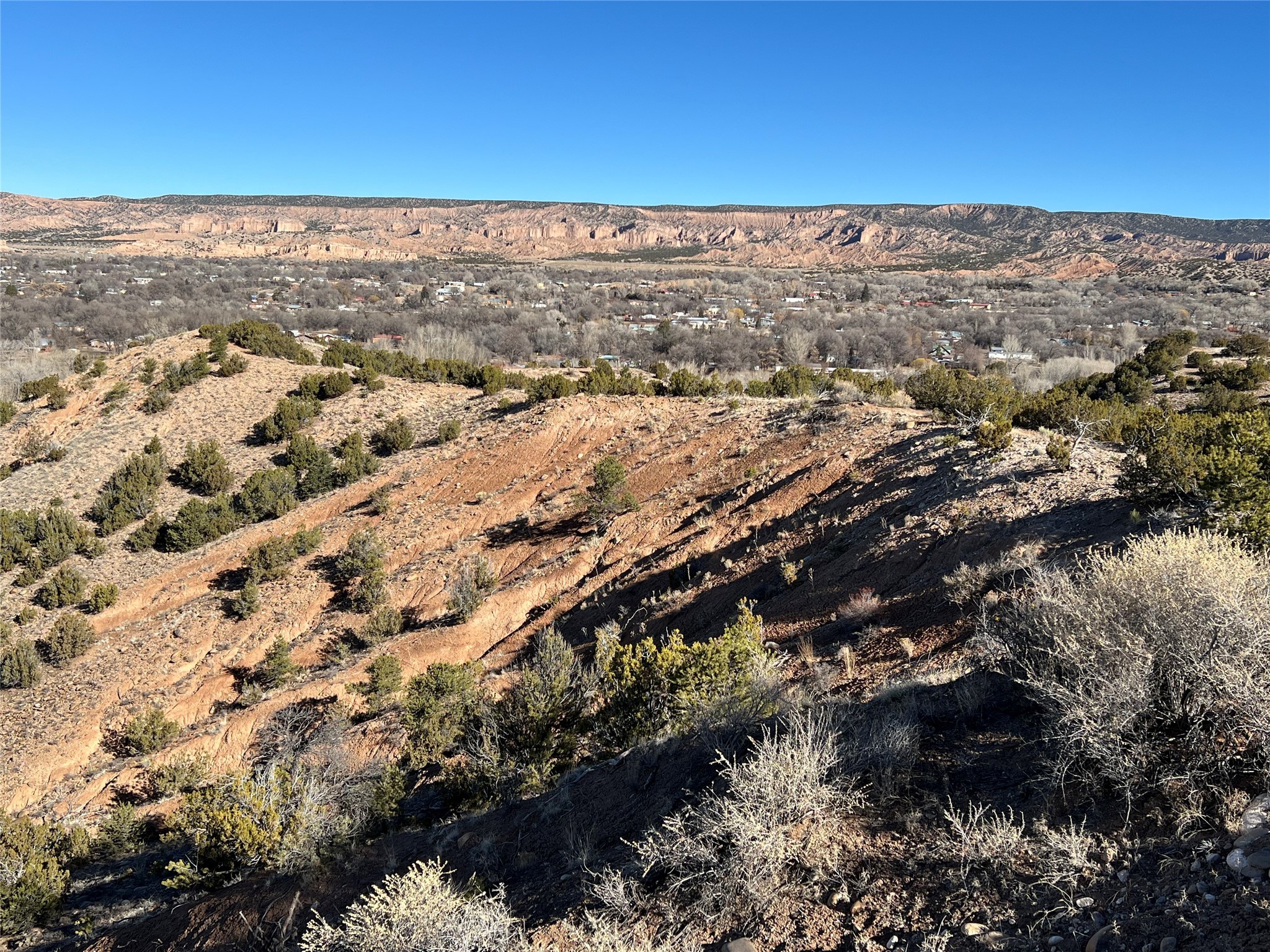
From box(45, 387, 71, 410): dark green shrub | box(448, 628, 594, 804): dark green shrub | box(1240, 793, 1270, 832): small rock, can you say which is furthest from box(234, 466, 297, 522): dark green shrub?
box(1240, 793, 1270, 832): small rock

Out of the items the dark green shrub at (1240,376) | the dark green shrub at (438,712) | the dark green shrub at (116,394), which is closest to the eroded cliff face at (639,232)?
the dark green shrub at (1240,376)

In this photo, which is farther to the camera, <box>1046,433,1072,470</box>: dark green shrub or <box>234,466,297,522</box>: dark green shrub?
<box>234,466,297,522</box>: dark green shrub

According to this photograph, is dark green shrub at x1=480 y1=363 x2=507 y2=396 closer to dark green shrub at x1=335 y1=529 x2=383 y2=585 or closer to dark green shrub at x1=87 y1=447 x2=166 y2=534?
dark green shrub at x1=335 y1=529 x2=383 y2=585

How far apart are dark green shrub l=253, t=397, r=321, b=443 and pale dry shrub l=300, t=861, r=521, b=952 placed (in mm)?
21387

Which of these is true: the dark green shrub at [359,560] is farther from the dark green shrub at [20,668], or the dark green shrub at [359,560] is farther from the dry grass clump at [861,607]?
the dry grass clump at [861,607]

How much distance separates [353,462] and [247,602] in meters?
6.16

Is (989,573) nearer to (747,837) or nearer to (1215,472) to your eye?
(1215,472)

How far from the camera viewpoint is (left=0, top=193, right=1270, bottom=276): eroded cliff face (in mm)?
106938

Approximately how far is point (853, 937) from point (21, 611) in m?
20.5

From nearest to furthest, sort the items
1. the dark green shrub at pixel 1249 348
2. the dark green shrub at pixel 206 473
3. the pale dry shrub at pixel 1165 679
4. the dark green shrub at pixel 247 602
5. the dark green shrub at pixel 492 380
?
1. the pale dry shrub at pixel 1165 679
2. the dark green shrub at pixel 247 602
3. the dark green shrub at pixel 206 473
4. the dark green shrub at pixel 492 380
5. the dark green shrub at pixel 1249 348

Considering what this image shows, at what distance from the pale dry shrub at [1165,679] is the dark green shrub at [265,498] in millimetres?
19789

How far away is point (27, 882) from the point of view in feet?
26.7

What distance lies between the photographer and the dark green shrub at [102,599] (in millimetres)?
16672

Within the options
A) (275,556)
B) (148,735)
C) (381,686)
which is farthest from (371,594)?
(148,735)
